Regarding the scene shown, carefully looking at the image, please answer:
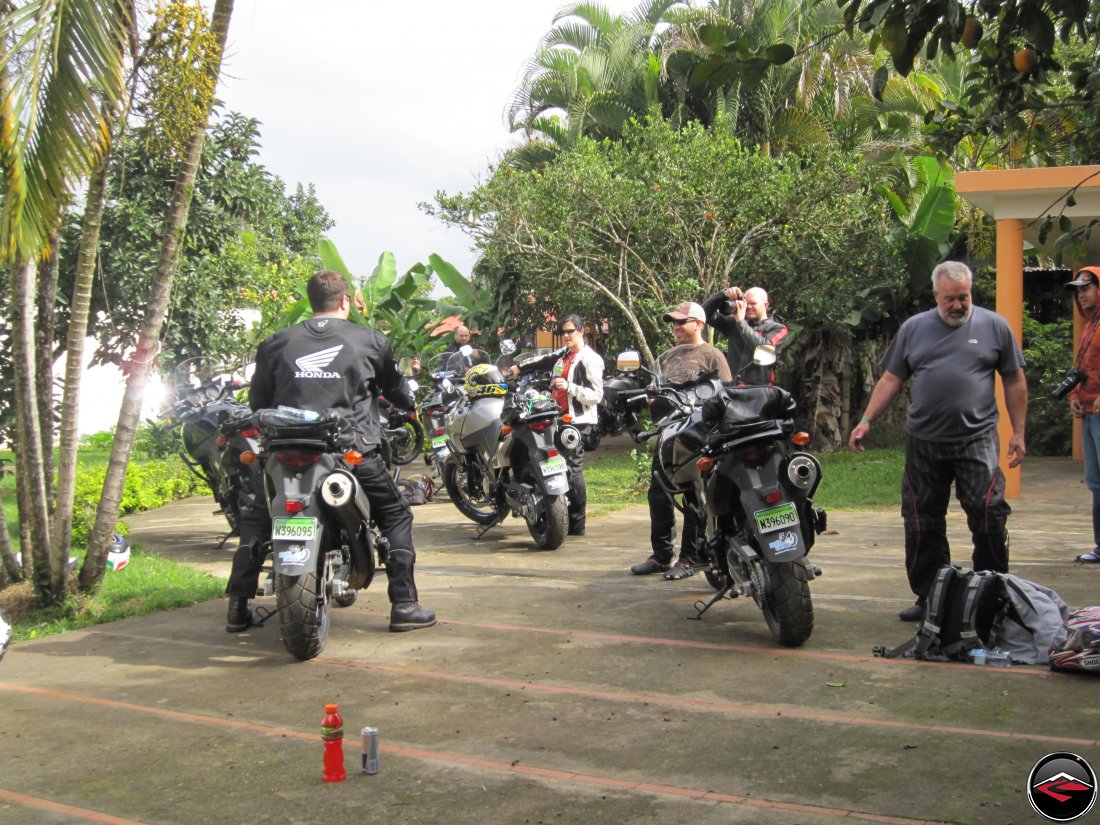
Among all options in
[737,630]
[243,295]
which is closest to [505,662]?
[737,630]

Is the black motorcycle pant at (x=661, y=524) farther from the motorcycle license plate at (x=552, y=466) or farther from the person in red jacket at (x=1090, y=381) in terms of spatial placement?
the person in red jacket at (x=1090, y=381)

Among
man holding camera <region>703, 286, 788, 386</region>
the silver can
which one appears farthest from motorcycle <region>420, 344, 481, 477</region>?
the silver can

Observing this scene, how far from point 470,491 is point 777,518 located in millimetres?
4715

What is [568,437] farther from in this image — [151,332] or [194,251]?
[194,251]

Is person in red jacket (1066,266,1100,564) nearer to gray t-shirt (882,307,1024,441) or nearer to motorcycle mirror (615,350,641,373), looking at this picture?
gray t-shirt (882,307,1024,441)

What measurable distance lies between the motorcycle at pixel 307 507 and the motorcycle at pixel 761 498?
1806 mm

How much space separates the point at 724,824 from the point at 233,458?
18.1 feet

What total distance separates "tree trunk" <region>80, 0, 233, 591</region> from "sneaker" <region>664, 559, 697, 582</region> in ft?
11.2

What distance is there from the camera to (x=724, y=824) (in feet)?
11.7

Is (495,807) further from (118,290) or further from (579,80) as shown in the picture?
(579,80)

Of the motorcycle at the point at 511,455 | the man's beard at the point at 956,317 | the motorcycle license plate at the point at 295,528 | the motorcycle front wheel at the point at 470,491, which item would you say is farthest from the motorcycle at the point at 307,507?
the motorcycle front wheel at the point at 470,491

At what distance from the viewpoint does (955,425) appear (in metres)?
5.99

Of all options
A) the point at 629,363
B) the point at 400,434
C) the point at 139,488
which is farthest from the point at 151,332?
the point at 139,488

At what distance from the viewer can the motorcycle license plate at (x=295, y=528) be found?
5.60 meters
